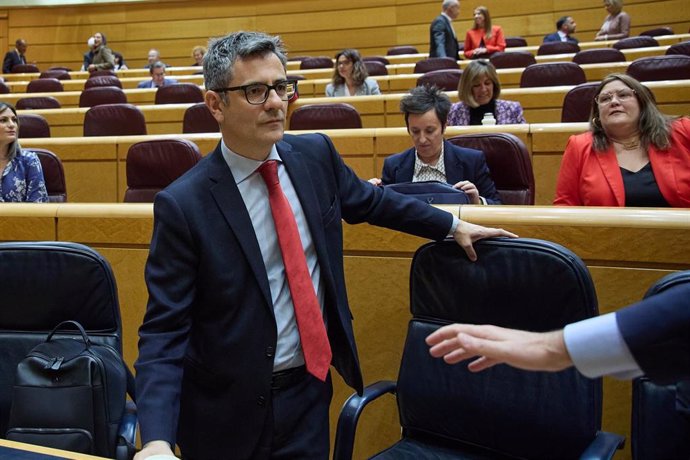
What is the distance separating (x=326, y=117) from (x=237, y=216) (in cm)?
213

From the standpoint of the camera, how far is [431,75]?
4125 mm

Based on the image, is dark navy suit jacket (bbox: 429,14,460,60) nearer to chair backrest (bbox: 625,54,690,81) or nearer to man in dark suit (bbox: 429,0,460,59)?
man in dark suit (bbox: 429,0,460,59)

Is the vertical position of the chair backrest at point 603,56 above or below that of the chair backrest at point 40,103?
above

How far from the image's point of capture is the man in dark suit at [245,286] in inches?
37.6

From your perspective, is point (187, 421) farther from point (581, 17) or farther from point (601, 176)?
point (581, 17)

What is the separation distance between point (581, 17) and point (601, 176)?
597cm

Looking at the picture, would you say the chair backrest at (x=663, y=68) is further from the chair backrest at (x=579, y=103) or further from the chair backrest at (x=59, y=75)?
the chair backrest at (x=59, y=75)

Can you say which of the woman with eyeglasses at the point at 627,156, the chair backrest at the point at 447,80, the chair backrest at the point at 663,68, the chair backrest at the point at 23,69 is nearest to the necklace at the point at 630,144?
the woman with eyeglasses at the point at 627,156

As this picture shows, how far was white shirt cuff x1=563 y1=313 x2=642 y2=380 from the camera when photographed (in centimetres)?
56

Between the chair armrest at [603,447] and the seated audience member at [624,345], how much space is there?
0.40 meters

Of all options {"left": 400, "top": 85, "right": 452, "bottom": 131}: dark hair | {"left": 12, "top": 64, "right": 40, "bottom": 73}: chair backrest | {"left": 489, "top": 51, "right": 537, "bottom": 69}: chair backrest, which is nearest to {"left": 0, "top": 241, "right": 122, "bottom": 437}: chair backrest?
{"left": 400, "top": 85, "right": 452, "bottom": 131}: dark hair

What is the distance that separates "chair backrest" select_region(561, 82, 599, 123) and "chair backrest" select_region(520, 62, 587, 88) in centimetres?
93

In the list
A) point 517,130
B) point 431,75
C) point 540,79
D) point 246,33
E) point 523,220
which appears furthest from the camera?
point 431,75

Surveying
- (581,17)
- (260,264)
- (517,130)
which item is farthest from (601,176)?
(581,17)
